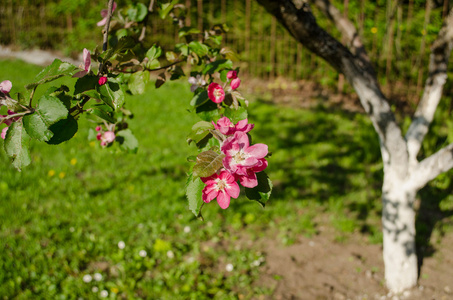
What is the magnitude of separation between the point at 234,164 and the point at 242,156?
3 centimetres

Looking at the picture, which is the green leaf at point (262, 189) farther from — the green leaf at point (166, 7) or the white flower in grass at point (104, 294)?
the white flower in grass at point (104, 294)

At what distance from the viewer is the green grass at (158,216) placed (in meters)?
2.53

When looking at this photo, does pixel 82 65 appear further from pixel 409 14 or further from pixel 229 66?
pixel 409 14

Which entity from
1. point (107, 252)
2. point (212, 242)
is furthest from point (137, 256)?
point (212, 242)

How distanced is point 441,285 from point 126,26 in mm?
2353

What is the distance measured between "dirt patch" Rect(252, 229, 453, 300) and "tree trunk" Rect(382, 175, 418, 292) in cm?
10

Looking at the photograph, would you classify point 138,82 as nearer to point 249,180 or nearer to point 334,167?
point 249,180

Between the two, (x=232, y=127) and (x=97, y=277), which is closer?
(x=232, y=127)

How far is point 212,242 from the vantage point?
292 cm

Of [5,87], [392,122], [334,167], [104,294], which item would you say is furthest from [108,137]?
[334,167]

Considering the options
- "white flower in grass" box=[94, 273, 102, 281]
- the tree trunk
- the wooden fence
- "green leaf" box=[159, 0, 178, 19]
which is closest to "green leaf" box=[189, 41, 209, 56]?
"green leaf" box=[159, 0, 178, 19]

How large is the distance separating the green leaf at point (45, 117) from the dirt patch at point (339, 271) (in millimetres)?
1964

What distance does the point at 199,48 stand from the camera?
144cm

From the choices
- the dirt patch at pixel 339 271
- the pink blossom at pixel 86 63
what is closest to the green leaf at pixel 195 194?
the pink blossom at pixel 86 63
